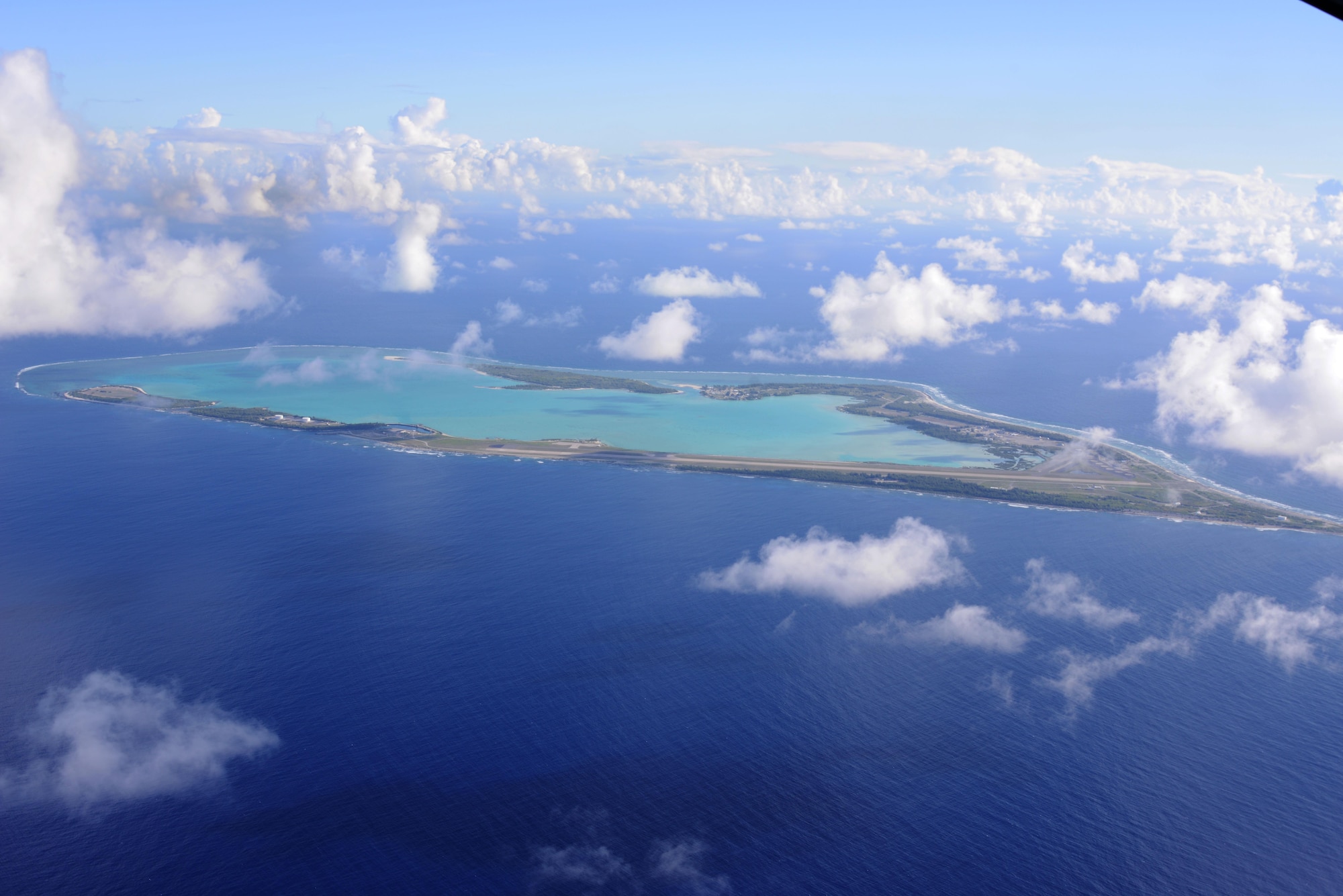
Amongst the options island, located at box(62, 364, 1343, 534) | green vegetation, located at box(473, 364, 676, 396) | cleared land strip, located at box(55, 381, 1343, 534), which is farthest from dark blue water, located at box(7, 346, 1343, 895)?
green vegetation, located at box(473, 364, 676, 396)

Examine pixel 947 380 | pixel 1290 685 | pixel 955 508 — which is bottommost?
pixel 1290 685

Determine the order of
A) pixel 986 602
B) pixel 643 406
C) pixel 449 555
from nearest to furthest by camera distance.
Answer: pixel 986 602
pixel 449 555
pixel 643 406

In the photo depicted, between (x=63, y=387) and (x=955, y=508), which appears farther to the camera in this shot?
(x=63, y=387)

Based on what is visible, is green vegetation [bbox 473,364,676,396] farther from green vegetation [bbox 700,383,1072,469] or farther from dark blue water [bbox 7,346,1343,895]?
dark blue water [bbox 7,346,1343,895]

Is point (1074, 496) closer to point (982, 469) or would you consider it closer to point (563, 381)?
point (982, 469)

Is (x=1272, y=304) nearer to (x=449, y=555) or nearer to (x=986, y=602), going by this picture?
(x=986, y=602)

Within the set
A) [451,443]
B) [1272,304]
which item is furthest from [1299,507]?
[1272,304]

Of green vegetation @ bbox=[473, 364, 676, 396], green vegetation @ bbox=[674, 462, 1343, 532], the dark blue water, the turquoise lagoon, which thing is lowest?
the dark blue water

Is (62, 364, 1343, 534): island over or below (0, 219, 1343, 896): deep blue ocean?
over
